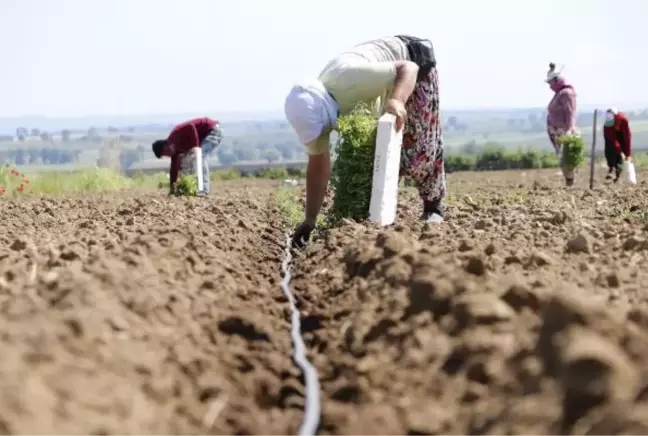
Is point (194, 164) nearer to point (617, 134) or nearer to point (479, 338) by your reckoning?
point (617, 134)

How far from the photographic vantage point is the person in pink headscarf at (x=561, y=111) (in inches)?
489

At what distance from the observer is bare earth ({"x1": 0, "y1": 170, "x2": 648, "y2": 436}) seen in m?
2.29

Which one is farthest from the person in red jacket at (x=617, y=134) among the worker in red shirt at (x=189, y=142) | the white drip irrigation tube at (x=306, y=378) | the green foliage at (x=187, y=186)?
the white drip irrigation tube at (x=306, y=378)

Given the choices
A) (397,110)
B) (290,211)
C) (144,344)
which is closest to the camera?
(144,344)

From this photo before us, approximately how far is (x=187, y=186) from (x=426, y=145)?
531 centimetres

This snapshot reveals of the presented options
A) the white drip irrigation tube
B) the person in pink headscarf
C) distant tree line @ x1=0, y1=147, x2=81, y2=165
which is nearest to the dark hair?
the person in pink headscarf

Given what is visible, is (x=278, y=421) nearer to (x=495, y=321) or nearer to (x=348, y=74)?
(x=495, y=321)

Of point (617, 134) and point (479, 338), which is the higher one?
point (617, 134)

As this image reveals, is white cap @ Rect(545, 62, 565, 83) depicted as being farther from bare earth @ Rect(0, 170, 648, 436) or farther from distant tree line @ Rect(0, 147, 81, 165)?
distant tree line @ Rect(0, 147, 81, 165)

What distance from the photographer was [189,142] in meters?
12.2

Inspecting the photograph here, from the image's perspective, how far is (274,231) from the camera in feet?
26.0

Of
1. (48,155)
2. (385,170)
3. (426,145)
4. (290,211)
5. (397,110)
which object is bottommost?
(48,155)

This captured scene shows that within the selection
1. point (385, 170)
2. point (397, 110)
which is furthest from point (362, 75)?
→ point (385, 170)

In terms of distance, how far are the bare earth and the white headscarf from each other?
144 centimetres
